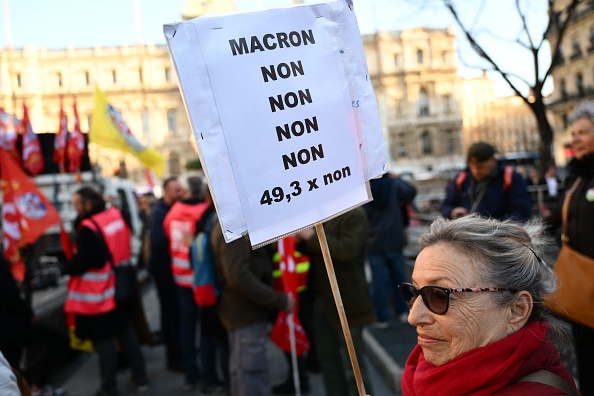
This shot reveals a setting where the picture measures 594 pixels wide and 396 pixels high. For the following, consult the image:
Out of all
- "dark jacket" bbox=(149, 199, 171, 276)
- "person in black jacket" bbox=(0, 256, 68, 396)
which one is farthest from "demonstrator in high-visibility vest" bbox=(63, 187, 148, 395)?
"dark jacket" bbox=(149, 199, 171, 276)

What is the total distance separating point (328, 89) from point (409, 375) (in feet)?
3.21

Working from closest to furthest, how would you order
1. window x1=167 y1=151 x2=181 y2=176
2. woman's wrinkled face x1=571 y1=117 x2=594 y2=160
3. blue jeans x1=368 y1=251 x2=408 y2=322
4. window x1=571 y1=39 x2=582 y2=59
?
woman's wrinkled face x1=571 y1=117 x2=594 y2=160
blue jeans x1=368 y1=251 x2=408 y2=322
window x1=571 y1=39 x2=582 y2=59
window x1=167 y1=151 x2=181 y2=176

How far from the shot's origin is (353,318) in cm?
389

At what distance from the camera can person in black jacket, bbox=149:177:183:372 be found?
19.0 feet

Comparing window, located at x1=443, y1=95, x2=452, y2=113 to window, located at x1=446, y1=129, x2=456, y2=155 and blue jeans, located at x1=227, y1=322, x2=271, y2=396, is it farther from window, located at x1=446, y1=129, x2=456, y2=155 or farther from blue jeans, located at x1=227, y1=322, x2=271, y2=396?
blue jeans, located at x1=227, y1=322, x2=271, y2=396

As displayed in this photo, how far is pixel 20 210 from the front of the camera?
5531mm

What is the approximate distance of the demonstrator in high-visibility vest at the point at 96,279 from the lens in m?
4.80

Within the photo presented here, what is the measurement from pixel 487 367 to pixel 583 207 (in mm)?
1628

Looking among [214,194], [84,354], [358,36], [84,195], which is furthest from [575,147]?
[84,354]

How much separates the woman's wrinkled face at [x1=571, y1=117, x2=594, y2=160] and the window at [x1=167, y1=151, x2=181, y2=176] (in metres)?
59.1

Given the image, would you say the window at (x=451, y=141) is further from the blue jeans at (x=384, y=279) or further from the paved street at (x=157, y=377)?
the paved street at (x=157, y=377)

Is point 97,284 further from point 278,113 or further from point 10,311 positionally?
point 278,113

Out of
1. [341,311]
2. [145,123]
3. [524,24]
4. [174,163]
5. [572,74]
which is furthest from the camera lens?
[174,163]

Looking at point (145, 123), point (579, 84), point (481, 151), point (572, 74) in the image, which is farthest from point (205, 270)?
point (145, 123)
